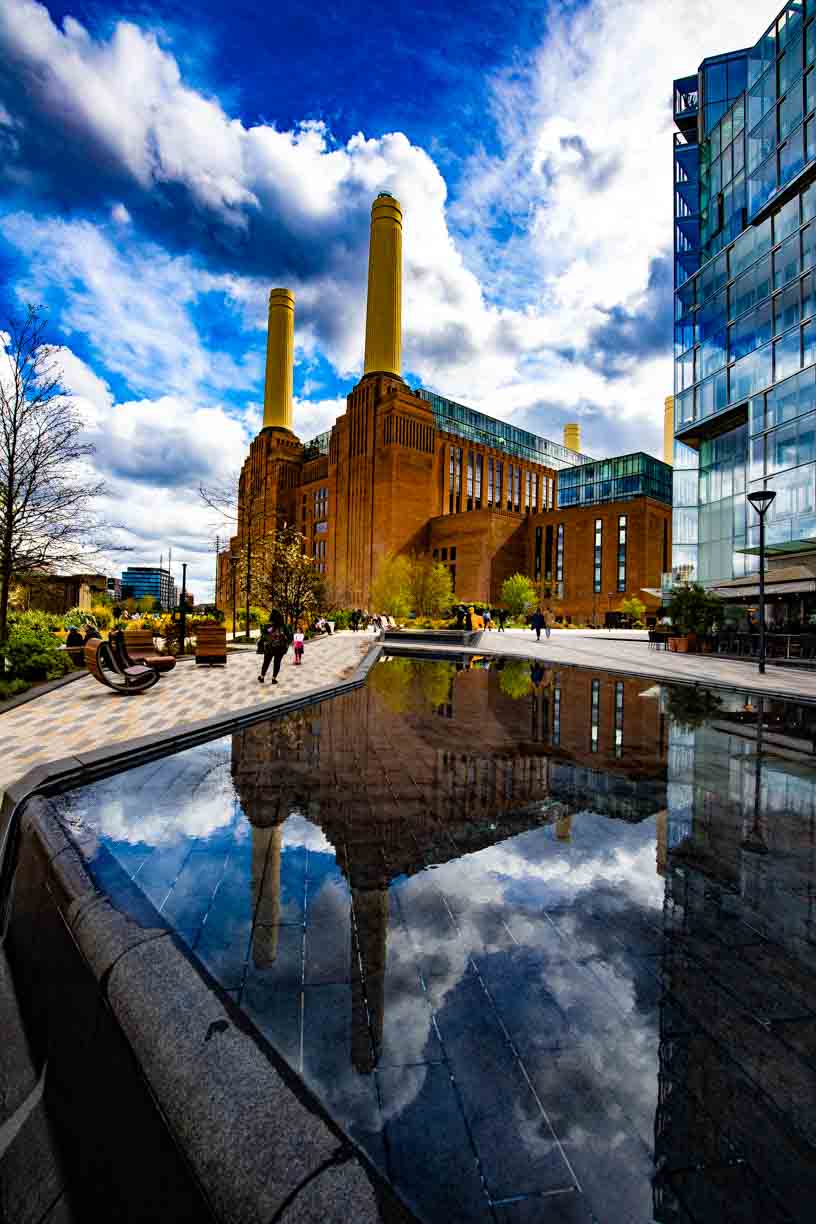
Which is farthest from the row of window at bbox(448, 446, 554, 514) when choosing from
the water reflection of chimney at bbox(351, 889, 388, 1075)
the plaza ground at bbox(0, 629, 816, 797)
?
the water reflection of chimney at bbox(351, 889, 388, 1075)

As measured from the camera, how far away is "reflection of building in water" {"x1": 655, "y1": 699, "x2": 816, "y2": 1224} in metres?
1.56

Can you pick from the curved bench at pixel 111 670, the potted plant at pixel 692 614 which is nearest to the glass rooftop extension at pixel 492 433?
the potted plant at pixel 692 614

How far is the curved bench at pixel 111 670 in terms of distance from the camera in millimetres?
9984

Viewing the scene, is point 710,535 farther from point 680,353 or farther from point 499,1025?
point 499,1025

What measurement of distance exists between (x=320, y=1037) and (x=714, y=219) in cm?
4417

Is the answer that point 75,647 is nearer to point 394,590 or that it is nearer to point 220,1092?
point 220,1092

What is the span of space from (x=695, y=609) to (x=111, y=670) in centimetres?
2323

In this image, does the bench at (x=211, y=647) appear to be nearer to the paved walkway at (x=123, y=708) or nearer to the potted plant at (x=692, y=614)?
the paved walkway at (x=123, y=708)

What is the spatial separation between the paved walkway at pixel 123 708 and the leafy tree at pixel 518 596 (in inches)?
2286

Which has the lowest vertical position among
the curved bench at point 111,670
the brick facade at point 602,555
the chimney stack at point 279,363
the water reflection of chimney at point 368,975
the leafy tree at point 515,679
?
the leafy tree at point 515,679

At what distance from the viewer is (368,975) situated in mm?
2498

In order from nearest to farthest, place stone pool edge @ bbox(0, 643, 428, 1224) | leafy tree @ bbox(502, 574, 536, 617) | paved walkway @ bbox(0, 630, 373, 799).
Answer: stone pool edge @ bbox(0, 643, 428, 1224) → paved walkway @ bbox(0, 630, 373, 799) → leafy tree @ bbox(502, 574, 536, 617)

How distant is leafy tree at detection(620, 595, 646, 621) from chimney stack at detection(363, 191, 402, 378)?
1838 inches

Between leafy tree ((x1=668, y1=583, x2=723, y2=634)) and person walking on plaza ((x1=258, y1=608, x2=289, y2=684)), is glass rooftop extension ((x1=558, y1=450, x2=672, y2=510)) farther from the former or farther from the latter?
person walking on plaza ((x1=258, y1=608, x2=289, y2=684))
